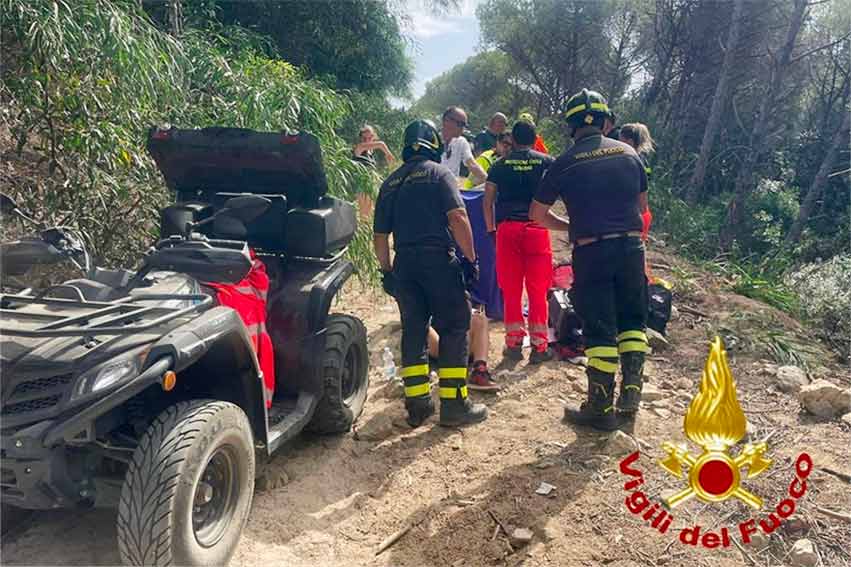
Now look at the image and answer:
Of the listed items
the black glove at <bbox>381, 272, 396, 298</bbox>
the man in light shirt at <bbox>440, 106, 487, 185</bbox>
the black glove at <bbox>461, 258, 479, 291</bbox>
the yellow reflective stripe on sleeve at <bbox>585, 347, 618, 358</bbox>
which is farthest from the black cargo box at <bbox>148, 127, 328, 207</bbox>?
the man in light shirt at <bbox>440, 106, 487, 185</bbox>

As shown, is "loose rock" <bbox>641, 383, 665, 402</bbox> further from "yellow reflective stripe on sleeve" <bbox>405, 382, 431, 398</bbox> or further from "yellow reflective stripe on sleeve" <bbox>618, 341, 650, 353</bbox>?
"yellow reflective stripe on sleeve" <bbox>405, 382, 431, 398</bbox>

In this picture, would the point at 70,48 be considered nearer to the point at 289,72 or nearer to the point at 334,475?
the point at 289,72

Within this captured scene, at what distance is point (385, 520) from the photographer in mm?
3234

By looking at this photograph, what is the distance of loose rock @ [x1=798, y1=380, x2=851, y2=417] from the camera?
4031 millimetres

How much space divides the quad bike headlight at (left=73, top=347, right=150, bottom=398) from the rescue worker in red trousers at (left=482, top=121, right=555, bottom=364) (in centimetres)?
337

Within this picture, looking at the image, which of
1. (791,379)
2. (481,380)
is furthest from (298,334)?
(791,379)

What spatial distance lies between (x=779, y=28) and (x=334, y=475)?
16.9 meters

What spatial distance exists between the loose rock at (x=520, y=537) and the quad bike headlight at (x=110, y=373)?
1.83 meters

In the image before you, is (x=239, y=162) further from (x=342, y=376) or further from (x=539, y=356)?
(x=539, y=356)

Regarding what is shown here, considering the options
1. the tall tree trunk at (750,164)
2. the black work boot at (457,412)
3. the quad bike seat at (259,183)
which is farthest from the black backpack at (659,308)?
the tall tree trunk at (750,164)

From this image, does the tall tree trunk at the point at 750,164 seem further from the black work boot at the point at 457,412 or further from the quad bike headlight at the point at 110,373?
the quad bike headlight at the point at 110,373

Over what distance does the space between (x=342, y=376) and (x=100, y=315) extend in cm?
187

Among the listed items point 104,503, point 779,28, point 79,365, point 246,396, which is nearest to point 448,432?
point 246,396

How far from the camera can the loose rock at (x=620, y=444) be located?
11.9 ft
